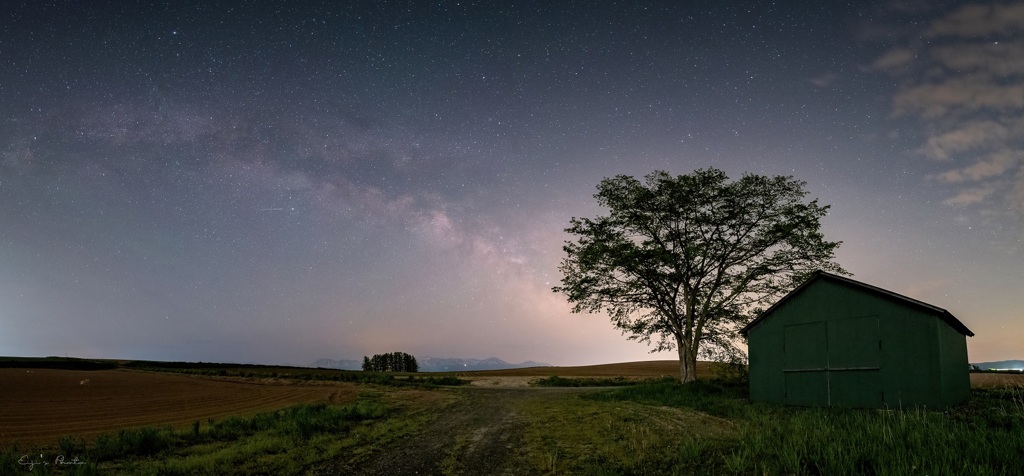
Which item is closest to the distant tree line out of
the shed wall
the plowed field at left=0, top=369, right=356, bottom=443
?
the plowed field at left=0, top=369, right=356, bottom=443

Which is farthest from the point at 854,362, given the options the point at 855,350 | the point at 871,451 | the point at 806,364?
the point at 871,451

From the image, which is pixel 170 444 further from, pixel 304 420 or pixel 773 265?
pixel 773 265

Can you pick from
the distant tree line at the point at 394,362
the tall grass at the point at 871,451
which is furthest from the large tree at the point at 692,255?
the distant tree line at the point at 394,362

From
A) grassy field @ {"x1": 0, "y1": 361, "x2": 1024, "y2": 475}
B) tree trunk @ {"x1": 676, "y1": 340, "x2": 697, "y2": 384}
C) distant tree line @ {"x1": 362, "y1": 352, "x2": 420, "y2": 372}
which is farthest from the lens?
distant tree line @ {"x1": 362, "y1": 352, "x2": 420, "y2": 372}

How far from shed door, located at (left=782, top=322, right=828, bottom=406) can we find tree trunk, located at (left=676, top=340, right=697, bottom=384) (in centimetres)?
830

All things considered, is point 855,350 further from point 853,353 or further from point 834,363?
point 834,363

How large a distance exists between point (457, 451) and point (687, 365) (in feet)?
67.8

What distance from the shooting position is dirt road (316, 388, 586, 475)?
31.6 feet

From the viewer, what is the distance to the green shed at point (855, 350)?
1614 cm

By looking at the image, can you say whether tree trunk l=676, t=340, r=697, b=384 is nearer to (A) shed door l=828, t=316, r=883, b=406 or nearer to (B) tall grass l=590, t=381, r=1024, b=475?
(A) shed door l=828, t=316, r=883, b=406

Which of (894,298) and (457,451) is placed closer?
(457,451)

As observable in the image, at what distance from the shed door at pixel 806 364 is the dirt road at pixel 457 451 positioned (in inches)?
452

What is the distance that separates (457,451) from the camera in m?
11.2

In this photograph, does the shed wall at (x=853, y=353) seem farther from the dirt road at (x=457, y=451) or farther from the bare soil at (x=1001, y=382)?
the dirt road at (x=457, y=451)
